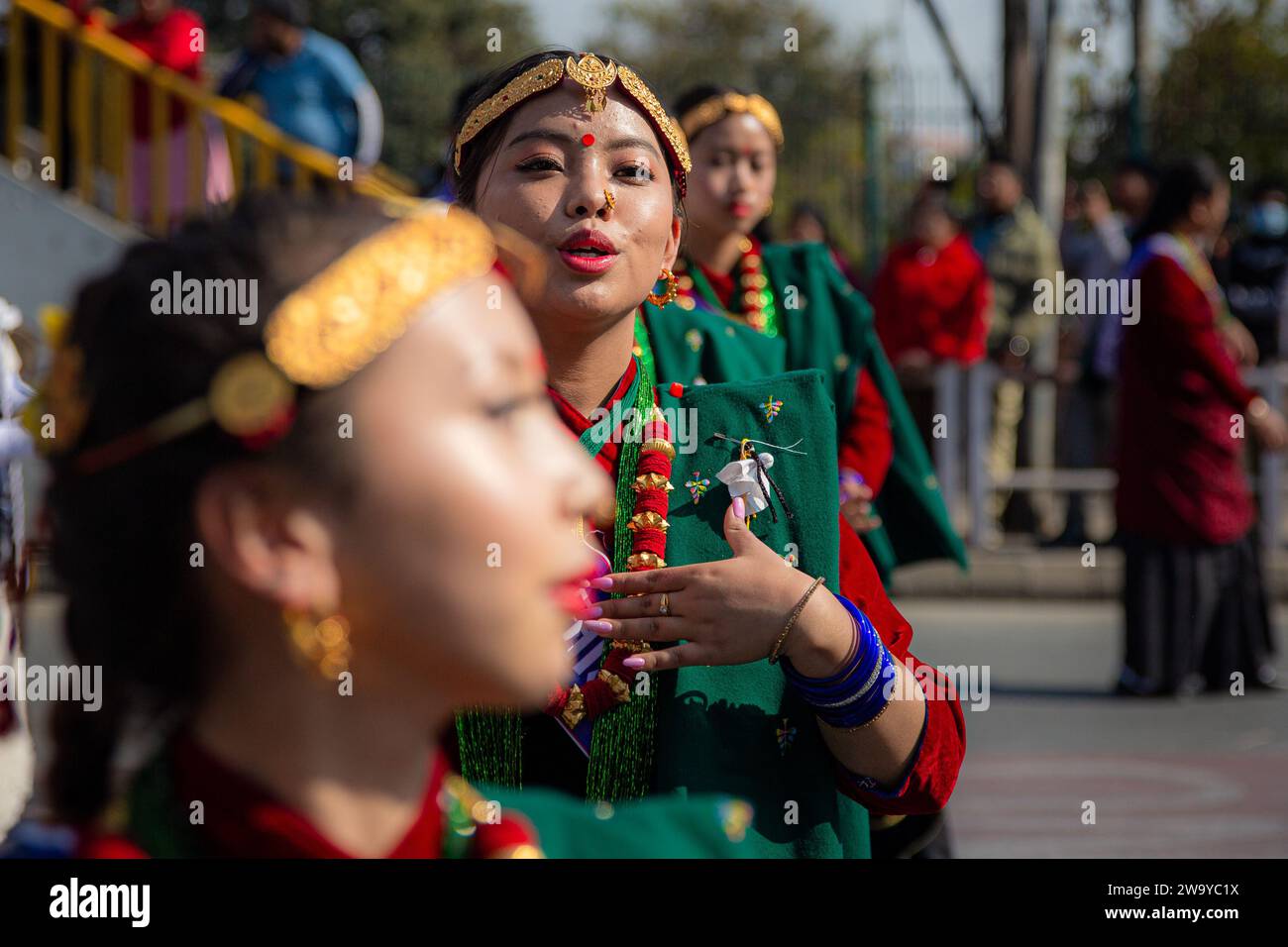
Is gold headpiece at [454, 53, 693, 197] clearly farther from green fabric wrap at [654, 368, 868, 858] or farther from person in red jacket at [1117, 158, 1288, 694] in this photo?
person in red jacket at [1117, 158, 1288, 694]

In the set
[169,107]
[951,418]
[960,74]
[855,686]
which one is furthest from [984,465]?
[855,686]

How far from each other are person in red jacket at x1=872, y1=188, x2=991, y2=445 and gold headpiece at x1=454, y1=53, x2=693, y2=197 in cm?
860

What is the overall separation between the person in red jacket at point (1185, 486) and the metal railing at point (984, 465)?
8.79 feet

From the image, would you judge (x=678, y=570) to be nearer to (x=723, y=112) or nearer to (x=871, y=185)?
(x=723, y=112)

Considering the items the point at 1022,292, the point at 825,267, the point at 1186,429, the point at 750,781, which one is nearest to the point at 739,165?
the point at 825,267

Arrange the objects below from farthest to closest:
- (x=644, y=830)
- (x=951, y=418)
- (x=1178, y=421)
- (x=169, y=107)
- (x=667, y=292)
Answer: (x=951, y=418), (x=169, y=107), (x=1178, y=421), (x=667, y=292), (x=644, y=830)

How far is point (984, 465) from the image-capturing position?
424 inches

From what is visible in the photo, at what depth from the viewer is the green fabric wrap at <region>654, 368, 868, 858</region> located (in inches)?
82.3

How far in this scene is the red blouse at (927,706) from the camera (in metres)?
2.14

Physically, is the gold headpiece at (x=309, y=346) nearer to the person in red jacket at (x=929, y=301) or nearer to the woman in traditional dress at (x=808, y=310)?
the woman in traditional dress at (x=808, y=310)

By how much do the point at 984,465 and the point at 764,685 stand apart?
8.85 m

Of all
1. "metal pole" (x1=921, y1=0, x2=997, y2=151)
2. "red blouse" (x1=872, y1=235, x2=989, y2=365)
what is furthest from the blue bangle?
"metal pole" (x1=921, y1=0, x2=997, y2=151)
